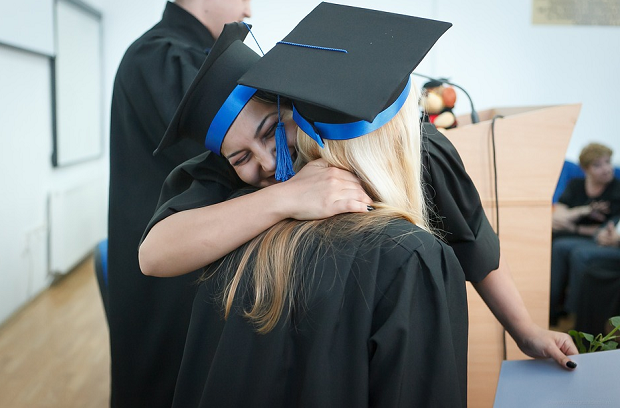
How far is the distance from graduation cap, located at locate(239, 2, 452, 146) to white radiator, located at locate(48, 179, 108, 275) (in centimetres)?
378

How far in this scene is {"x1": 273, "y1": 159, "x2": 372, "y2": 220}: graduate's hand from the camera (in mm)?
968

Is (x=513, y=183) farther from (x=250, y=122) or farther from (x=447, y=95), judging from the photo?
(x=250, y=122)

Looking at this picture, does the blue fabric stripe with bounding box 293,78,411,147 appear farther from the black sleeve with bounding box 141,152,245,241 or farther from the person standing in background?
the person standing in background

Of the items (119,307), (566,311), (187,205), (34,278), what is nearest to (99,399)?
(119,307)

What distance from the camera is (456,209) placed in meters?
1.19

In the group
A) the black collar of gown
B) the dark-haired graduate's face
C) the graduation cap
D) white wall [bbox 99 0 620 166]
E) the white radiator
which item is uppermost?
white wall [bbox 99 0 620 166]

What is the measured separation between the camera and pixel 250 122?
3.66 feet

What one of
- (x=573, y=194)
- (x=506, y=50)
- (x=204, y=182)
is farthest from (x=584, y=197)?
(x=204, y=182)

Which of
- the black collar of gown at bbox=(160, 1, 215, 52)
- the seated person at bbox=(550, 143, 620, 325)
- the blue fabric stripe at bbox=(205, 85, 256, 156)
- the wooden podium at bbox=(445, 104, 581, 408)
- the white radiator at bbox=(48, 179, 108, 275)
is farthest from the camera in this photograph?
the white radiator at bbox=(48, 179, 108, 275)

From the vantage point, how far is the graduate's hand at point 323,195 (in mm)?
968

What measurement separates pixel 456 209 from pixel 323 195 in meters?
0.36

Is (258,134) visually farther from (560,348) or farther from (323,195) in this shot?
(560,348)

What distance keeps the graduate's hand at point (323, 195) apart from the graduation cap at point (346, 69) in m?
0.07

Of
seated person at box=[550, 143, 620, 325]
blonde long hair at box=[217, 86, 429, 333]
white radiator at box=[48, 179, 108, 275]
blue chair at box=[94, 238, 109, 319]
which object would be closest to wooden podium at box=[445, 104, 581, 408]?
blonde long hair at box=[217, 86, 429, 333]
